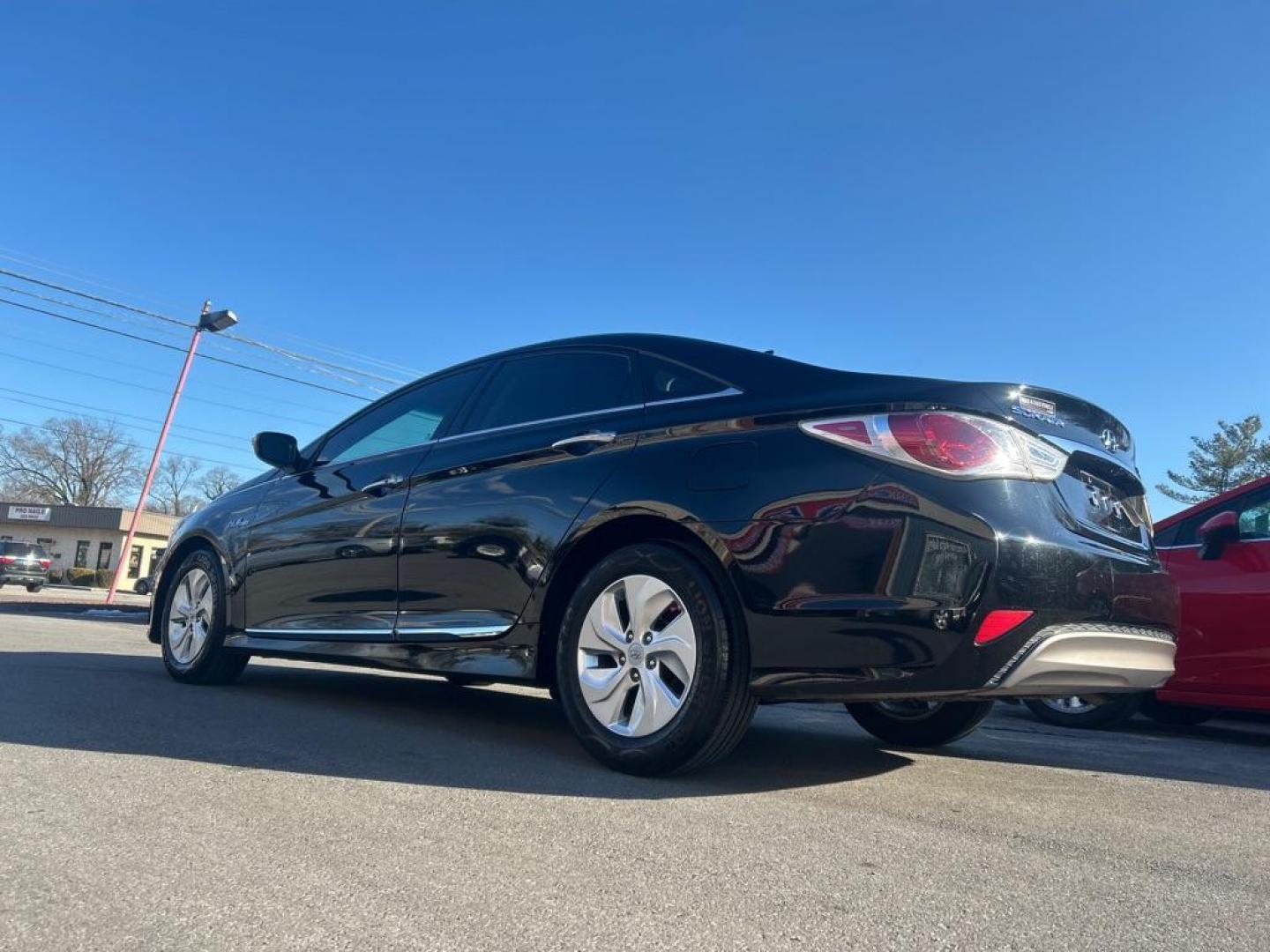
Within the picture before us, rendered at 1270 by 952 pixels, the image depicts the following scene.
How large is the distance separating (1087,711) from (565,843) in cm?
479

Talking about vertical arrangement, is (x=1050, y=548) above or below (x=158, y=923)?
above

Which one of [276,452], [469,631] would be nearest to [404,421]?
[276,452]

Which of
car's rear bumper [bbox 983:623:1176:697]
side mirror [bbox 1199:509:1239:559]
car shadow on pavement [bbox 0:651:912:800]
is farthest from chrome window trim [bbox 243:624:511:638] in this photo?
side mirror [bbox 1199:509:1239:559]

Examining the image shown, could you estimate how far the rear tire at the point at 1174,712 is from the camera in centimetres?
593

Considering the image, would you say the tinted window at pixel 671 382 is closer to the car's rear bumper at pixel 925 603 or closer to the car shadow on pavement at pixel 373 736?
the car's rear bumper at pixel 925 603

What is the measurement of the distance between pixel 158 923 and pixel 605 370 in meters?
2.49

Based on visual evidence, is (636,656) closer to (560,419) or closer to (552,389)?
(560,419)

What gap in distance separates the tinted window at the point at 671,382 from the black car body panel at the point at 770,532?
0.06 ft

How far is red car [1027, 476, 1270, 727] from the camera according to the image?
5184mm

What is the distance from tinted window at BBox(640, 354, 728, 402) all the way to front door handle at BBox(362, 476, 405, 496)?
1325 mm

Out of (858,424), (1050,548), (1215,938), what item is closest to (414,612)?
(858,424)

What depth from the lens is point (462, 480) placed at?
156 inches

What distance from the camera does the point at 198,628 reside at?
526 centimetres

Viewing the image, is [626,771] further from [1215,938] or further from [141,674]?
[141,674]
